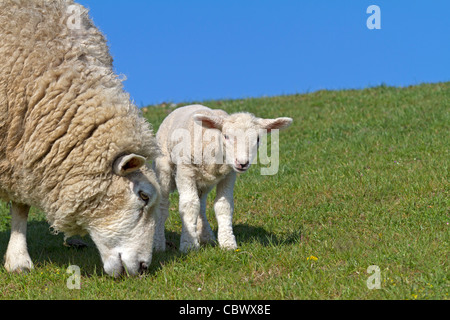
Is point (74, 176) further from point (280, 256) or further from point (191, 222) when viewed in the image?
point (280, 256)

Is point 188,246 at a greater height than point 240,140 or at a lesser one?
lesser

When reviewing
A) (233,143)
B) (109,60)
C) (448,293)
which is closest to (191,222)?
(233,143)

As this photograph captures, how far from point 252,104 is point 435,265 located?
13.0m

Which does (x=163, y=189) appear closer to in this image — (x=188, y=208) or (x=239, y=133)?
(x=188, y=208)

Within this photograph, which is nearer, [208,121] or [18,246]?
[208,121]

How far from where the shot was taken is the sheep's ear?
6.48 metres

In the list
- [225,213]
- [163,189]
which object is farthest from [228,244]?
[163,189]

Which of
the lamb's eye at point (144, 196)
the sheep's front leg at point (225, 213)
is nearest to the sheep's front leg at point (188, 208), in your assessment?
the sheep's front leg at point (225, 213)

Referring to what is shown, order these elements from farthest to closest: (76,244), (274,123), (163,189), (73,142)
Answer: (76,244)
(163,189)
(274,123)
(73,142)

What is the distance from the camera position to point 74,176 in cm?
570

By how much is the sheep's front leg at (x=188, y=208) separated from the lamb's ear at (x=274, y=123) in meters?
1.07

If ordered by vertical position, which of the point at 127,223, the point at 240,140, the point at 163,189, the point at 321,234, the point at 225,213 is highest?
the point at 240,140

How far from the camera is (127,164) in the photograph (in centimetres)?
566

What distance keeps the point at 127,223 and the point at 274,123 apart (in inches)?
83.9
